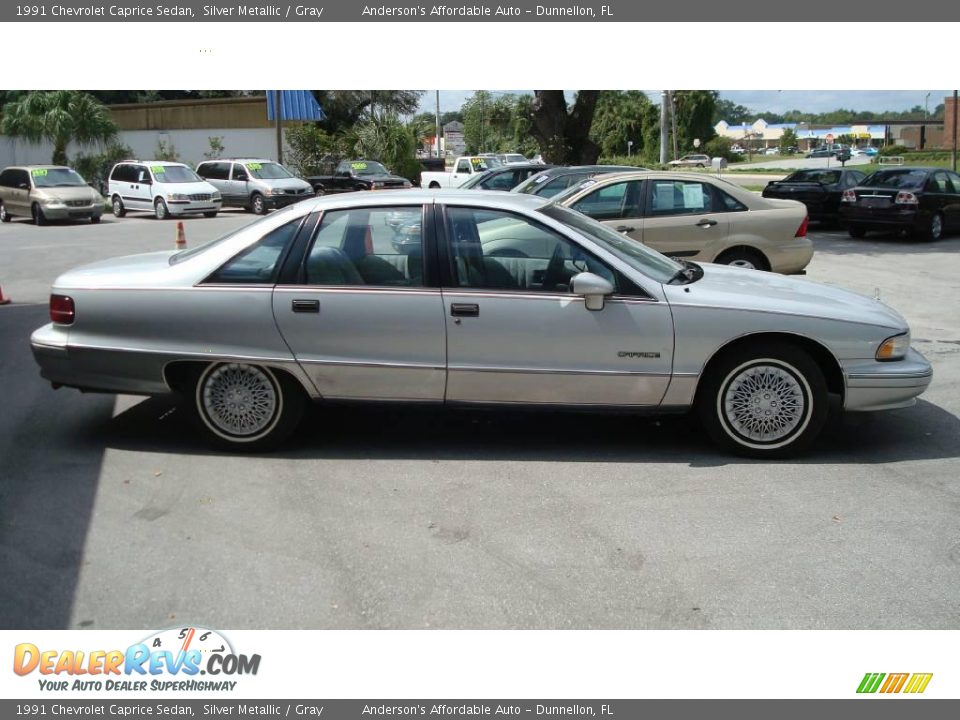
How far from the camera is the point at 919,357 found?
602 centimetres

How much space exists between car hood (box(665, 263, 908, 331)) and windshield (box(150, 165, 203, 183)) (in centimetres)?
2490

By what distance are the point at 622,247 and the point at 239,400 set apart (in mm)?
2687

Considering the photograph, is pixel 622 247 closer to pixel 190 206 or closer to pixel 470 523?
pixel 470 523

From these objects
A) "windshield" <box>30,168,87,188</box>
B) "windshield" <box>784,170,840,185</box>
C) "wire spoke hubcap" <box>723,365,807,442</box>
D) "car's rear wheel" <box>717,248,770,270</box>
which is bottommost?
"wire spoke hubcap" <box>723,365,807,442</box>

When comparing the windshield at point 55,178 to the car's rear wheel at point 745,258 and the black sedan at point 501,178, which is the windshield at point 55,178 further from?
the car's rear wheel at point 745,258

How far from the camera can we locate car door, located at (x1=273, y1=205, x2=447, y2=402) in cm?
569

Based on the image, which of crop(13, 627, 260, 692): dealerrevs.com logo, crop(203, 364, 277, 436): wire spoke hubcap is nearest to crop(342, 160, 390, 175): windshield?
crop(203, 364, 277, 436): wire spoke hubcap

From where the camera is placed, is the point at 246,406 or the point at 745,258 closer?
the point at 246,406

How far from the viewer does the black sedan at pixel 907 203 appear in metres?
19.0

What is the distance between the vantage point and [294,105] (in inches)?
1559

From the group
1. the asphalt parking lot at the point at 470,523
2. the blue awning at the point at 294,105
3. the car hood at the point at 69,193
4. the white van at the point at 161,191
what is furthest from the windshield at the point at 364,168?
the asphalt parking lot at the point at 470,523

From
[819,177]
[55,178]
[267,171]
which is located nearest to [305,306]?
[819,177]

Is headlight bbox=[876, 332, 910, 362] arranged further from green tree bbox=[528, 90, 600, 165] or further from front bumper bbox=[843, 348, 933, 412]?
green tree bbox=[528, 90, 600, 165]

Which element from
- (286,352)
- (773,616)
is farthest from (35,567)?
(773,616)
